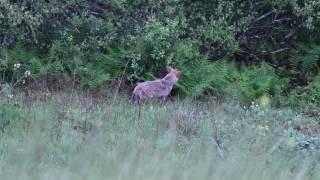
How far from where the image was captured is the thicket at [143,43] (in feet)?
39.7

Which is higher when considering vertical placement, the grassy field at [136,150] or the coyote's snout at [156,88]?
the grassy field at [136,150]

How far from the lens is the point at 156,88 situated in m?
11.4

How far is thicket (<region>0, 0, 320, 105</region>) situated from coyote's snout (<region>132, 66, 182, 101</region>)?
1.91 ft

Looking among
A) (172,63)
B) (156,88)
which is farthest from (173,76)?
(172,63)

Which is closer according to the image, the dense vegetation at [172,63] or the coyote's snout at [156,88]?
the dense vegetation at [172,63]

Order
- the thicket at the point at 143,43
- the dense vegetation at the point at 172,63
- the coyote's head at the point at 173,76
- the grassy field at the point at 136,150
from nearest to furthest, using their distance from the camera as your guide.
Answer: the grassy field at the point at 136,150, the dense vegetation at the point at 172,63, the coyote's head at the point at 173,76, the thicket at the point at 143,43

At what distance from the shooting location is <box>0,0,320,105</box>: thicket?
12094 mm

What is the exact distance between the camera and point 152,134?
6.62 meters

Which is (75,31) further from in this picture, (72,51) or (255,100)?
(255,100)

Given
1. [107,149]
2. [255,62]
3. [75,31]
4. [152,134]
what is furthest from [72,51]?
[107,149]

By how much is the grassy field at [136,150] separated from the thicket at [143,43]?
10.3ft

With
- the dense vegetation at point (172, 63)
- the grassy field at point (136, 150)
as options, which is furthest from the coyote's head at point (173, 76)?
the grassy field at point (136, 150)

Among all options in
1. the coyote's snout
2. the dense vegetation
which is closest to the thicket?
the dense vegetation

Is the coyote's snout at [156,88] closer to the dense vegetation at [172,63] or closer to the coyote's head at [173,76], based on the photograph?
the coyote's head at [173,76]
